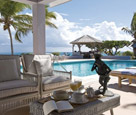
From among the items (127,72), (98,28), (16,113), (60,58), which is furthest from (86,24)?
(16,113)

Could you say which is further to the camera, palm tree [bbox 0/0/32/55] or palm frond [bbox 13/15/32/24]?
palm frond [bbox 13/15/32/24]

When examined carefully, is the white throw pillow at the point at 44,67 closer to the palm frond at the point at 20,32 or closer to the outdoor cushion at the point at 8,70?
the outdoor cushion at the point at 8,70

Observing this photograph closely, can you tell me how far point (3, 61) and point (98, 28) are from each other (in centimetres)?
3181

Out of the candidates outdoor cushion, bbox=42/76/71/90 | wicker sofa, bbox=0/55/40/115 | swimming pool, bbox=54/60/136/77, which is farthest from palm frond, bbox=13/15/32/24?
outdoor cushion, bbox=42/76/71/90

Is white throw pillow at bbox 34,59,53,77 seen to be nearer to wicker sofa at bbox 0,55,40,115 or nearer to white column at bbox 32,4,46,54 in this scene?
wicker sofa at bbox 0,55,40,115

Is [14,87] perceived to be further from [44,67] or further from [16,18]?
[16,18]

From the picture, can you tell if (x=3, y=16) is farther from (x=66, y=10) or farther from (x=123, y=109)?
(x=66, y=10)

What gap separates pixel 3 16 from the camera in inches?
438

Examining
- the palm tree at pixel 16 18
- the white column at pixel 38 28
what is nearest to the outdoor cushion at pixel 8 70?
the white column at pixel 38 28

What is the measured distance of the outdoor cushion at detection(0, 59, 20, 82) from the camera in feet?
9.46

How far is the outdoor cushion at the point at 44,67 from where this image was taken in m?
3.54

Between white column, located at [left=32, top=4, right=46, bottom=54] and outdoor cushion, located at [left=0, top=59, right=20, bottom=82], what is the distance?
2131 mm

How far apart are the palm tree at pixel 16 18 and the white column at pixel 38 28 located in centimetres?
539

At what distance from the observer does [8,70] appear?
297cm
